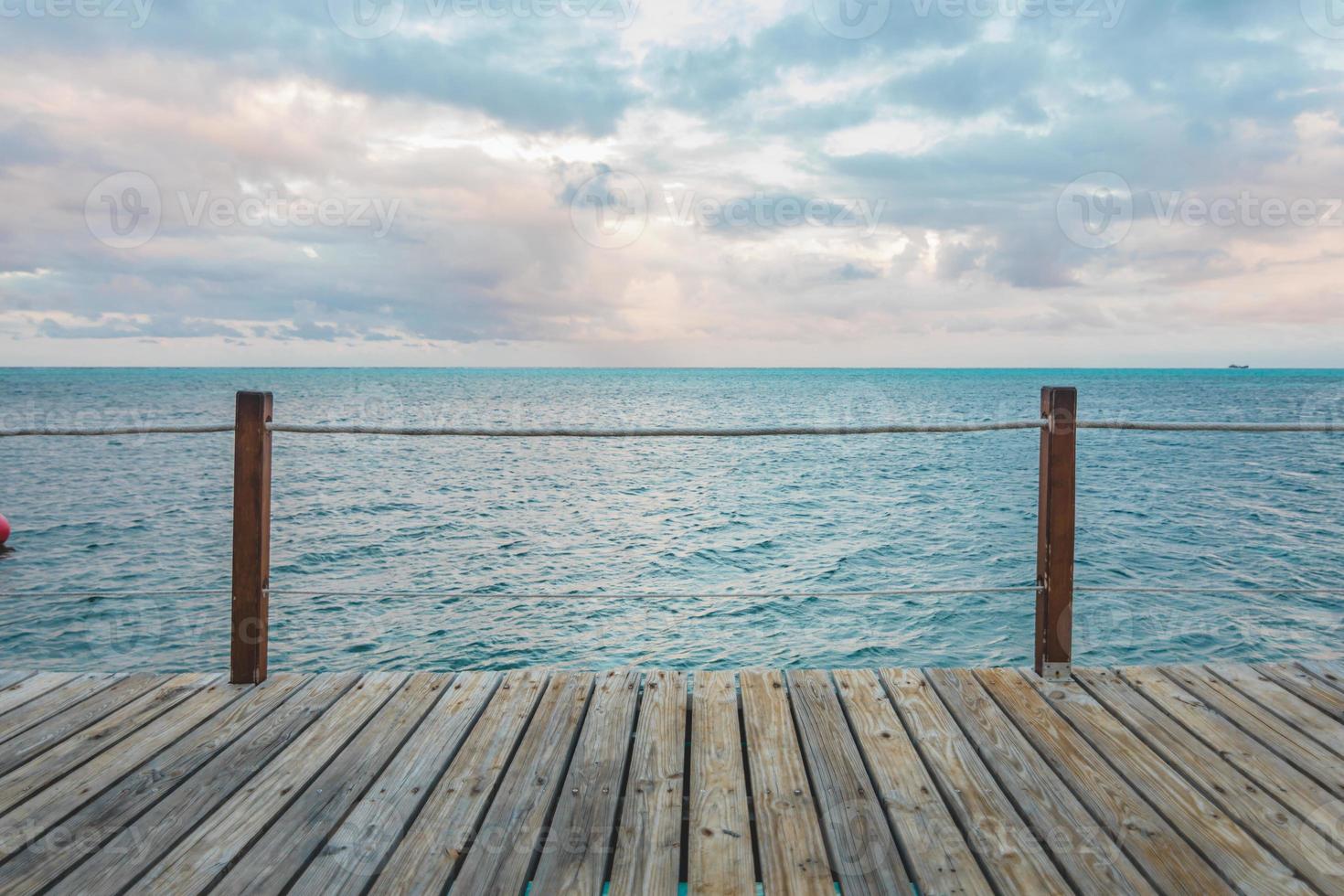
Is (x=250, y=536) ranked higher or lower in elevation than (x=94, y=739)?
higher

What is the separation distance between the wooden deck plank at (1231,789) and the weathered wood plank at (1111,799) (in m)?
0.18

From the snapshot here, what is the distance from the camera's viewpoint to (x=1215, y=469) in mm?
20484

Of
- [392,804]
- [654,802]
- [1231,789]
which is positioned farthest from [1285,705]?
[392,804]

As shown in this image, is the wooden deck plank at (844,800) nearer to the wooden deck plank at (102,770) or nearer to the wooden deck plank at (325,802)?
the wooden deck plank at (325,802)

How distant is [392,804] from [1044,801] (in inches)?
62.0

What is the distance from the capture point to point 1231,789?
177 cm

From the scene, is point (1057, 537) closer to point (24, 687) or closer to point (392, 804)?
point (392, 804)

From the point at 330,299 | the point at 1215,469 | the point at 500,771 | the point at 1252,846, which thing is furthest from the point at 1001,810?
the point at 330,299

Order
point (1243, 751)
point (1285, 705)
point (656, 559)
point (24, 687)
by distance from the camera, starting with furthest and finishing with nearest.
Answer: point (656, 559) → point (24, 687) → point (1285, 705) → point (1243, 751)

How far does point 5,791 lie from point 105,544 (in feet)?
42.1

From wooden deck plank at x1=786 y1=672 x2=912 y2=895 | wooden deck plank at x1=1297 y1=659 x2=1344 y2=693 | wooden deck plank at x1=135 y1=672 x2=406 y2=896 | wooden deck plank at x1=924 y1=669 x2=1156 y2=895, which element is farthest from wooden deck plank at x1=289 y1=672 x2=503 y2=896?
wooden deck plank at x1=1297 y1=659 x2=1344 y2=693

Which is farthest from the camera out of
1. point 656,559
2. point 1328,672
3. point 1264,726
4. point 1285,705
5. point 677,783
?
point 656,559

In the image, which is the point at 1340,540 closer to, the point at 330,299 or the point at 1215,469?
the point at 1215,469

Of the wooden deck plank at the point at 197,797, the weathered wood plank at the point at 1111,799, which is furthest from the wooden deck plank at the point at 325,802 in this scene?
the weathered wood plank at the point at 1111,799
